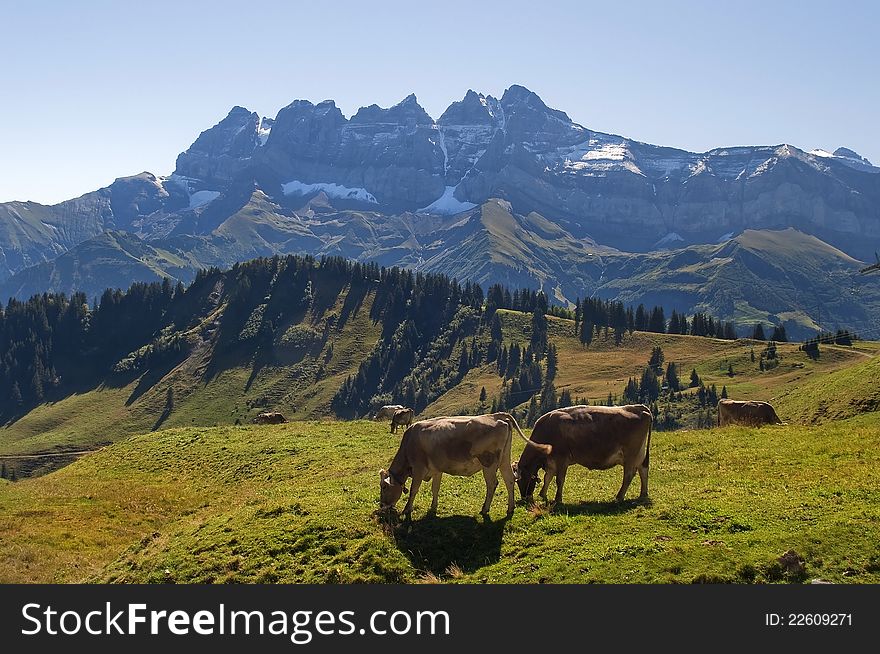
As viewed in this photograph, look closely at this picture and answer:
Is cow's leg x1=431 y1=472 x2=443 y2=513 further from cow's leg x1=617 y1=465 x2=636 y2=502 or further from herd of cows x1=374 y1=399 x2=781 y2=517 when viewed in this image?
cow's leg x1=617 y1=465 x2=636 y2=502

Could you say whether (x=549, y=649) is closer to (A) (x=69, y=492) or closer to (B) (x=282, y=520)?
(B) (x=282, y=520)

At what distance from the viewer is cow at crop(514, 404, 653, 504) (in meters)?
26.9

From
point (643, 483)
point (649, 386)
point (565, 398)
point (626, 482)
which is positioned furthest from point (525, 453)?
point (565, 398)

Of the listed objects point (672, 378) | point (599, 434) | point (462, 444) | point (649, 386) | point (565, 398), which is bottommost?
point (565, 398)

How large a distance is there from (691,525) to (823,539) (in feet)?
12.9

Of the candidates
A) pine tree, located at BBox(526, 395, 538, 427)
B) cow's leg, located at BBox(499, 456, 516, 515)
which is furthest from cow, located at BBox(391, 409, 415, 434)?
pine tree, located at BBox(526, 395, 538, 427)

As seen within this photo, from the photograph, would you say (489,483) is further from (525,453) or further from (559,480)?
(559,480)

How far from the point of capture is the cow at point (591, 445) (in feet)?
88.4

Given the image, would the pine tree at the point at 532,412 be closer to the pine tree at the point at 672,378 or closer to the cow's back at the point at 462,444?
the pine tree at the point at 672,378

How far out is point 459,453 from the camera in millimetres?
25828

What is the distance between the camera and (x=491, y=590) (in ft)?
60.4

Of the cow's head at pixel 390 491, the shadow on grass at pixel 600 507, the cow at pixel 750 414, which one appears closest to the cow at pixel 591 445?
the shadow on grass at pixel 600 507

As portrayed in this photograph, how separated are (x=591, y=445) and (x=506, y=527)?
16.8 ft

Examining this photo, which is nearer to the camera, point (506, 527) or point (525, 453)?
point (506, 527)
